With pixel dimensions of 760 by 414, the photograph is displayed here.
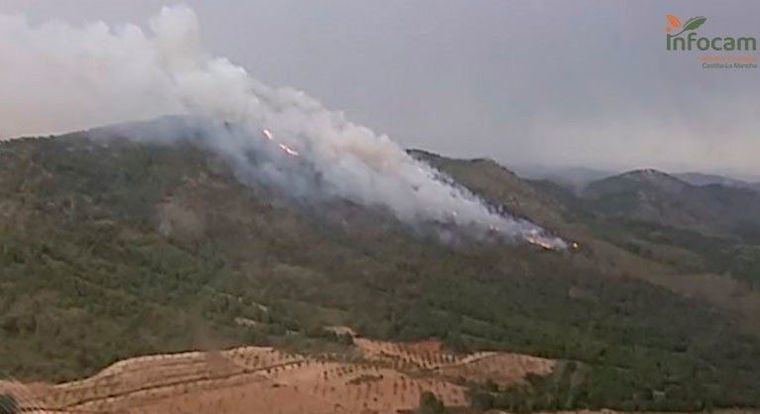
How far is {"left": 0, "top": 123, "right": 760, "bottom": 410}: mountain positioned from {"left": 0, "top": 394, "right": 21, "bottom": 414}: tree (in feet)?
47.7

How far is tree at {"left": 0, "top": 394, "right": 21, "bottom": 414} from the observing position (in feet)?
226

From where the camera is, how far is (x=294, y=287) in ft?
465

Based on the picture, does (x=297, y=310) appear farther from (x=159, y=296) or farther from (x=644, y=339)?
(x=644, y=339)

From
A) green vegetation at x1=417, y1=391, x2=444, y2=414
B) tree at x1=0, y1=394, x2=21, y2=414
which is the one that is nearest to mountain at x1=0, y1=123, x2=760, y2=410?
green vegetation at x1=417, y1=391, x2=444, y2=414

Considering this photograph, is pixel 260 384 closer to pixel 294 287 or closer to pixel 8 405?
pixel 8 405

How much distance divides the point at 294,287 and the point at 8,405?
69.7 metres

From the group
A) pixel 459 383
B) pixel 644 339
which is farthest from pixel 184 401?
pixel 644 339

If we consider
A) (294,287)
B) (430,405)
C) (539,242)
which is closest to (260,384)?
(430,405)

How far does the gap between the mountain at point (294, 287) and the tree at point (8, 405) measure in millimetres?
14546

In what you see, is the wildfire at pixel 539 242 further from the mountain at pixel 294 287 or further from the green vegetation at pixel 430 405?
the green vegetation at pixel 430 405

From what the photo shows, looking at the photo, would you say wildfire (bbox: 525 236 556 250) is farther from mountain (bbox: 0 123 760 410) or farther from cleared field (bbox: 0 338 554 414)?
cleared field (bbox: 0 338 554 414)

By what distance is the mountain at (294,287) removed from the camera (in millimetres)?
107125

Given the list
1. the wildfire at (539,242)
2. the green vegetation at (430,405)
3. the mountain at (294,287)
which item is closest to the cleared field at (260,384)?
the green vegetation at (430,405)

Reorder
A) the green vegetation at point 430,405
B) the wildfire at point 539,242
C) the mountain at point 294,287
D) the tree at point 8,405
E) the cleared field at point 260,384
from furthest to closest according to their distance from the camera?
the wildfire at point 539,242
the mountain at point 294,287
the green vegetation at point 430,405
the cleared field at point 260,384
the tree at point 8,405
